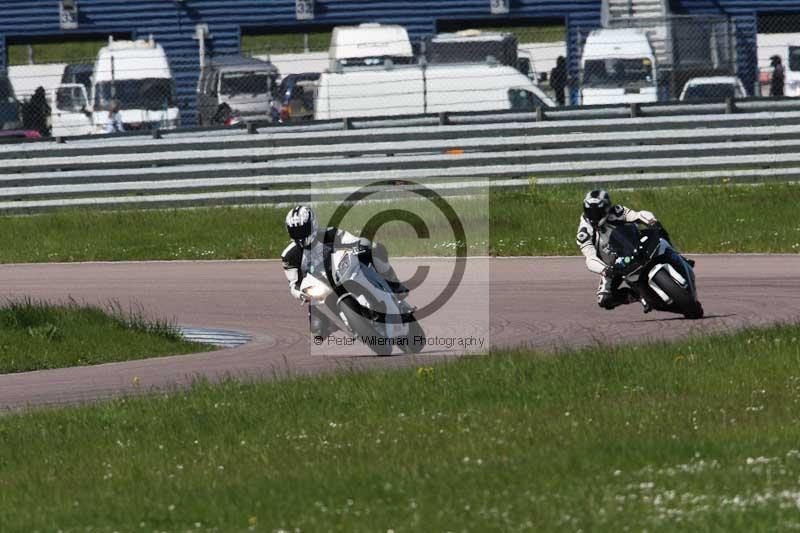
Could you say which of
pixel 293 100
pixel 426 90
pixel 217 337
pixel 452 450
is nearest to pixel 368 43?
pixel 293 100

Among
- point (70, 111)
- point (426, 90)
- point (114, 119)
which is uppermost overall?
point (426, 90)

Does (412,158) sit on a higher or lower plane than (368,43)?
lower

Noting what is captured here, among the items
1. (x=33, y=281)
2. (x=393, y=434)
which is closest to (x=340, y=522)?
(x=393, y=434)

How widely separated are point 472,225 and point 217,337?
6806 mm

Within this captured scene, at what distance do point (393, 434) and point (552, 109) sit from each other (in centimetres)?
1481

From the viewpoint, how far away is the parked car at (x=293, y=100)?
32.8 metres

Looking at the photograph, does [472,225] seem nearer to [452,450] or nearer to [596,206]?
[596,206]

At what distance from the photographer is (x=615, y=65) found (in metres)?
31.1

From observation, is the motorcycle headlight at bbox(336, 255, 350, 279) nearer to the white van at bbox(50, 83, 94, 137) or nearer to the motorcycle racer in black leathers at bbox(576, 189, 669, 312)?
the motorcycle racer in black leathers at bbox(576, 189, 669, 312)

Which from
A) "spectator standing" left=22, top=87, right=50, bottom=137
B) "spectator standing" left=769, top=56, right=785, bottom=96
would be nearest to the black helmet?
"spectator standing" left=22, top=87, right=50, bottom=137

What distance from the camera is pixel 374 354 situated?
12.3m

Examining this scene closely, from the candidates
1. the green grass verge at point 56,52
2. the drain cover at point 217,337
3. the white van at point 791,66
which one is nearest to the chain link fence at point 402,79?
the white van at point 791,66

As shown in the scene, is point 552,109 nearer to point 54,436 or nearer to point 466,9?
point 54,436

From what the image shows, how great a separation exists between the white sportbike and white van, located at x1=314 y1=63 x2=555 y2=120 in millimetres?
13247
